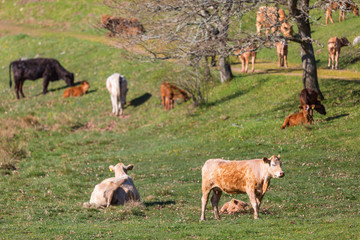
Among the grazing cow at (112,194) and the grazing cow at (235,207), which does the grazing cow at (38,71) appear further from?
the grazing cow at (235,207)

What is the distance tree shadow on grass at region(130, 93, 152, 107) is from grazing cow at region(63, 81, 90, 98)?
5.53 meters

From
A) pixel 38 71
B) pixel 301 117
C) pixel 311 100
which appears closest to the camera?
pixel 301 117

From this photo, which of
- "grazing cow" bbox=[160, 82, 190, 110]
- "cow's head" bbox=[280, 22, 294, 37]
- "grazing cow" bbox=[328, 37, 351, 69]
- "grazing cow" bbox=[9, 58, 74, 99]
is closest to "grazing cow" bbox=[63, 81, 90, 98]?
"grazing cow" bbox=[9, 58, 74, 99]

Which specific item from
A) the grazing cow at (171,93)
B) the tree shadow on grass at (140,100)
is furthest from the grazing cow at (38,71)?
the grazing cow at (171,93)

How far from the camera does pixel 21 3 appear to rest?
2987 inches

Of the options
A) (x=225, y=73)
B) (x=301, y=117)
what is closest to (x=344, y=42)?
(x=225, y=73)

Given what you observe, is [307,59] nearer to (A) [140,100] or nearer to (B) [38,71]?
(A) [140,100]

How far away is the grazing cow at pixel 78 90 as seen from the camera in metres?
43.2

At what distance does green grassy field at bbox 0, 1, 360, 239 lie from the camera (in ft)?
39.0

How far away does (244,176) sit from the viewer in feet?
40.1

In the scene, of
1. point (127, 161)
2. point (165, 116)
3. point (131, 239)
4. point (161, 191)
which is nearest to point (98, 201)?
point (161, 191)

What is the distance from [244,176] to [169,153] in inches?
522

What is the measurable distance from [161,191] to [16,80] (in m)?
31.9

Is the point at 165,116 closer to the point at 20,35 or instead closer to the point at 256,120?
the point at 256,120
